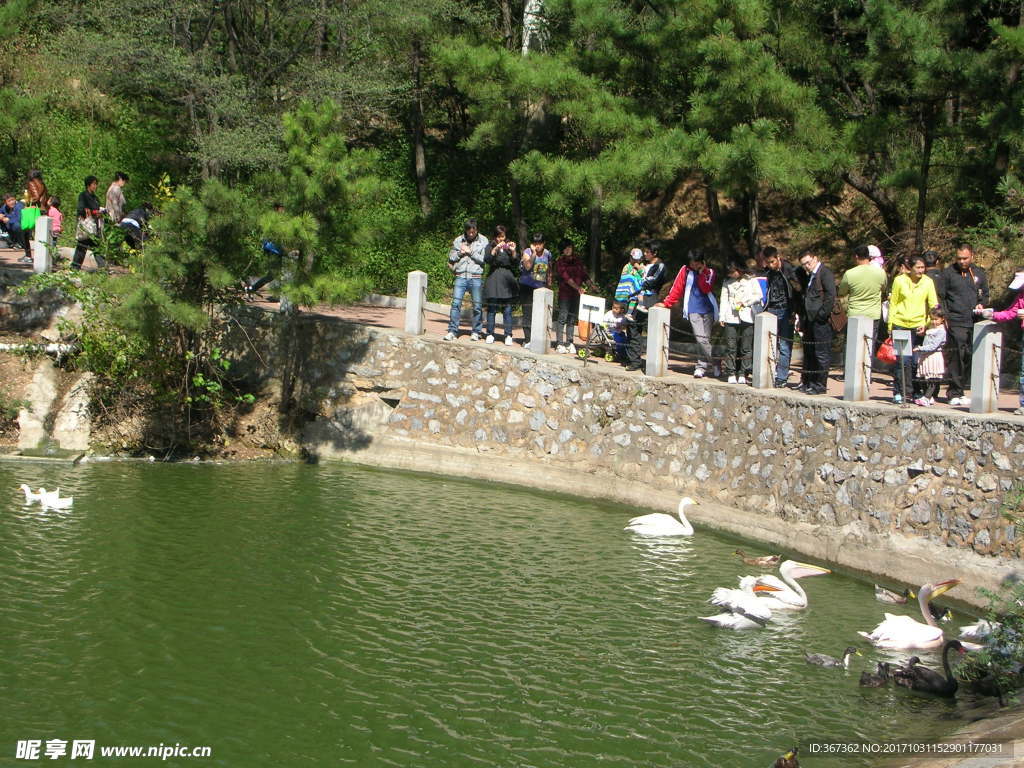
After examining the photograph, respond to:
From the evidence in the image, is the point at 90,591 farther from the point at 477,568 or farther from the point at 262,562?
the point at 477,568

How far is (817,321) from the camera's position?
12953 mm

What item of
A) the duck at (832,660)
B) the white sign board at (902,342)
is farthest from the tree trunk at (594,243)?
the duck at (832,660)

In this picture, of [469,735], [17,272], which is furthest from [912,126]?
[17,272]

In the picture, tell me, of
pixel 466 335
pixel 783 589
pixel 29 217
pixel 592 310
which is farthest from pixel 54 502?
pixel 29 217

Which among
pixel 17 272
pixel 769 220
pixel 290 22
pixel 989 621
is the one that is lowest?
pixel 989 621

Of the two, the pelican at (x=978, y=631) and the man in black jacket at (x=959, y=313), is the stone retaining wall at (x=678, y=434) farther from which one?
the man in black jacket at (x=959, y=313)

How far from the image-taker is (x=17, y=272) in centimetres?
1773

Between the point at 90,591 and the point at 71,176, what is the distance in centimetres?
1660

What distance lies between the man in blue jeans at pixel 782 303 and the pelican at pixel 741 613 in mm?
4060

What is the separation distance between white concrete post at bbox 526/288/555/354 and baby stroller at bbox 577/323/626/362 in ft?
1.82

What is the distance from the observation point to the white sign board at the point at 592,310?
15016mm

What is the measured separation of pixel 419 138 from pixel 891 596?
51.2 feet

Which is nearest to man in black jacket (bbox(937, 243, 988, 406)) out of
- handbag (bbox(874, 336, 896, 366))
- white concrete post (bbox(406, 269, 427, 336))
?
handbag (bbox(874, 336, 896, 366))

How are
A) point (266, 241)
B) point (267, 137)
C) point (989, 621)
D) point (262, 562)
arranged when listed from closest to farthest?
1. point (989, 621)
2. point (262, 562)
3. point (266, 241)
4. point (267, 137)
